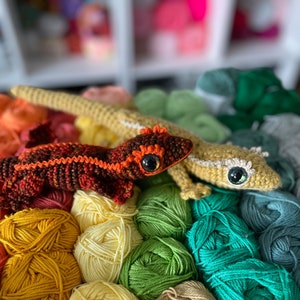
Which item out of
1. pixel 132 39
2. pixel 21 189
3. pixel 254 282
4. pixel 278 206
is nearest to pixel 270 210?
pixel 278 206

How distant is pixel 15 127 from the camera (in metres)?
0.73

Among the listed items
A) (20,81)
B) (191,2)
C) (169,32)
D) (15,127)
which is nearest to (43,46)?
(20,81)

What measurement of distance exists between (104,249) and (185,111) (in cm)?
36

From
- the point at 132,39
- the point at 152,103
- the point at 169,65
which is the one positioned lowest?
the point at 169,65

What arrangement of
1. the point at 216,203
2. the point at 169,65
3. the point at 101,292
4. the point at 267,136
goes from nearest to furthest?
the point at 101,292, the point at 216,203, the point at 267,136, the point at 169,65

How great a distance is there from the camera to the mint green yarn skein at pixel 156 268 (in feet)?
1.74

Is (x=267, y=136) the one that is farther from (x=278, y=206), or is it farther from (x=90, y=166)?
(x=90, y=166)

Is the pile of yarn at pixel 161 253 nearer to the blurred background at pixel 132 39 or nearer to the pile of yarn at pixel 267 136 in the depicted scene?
the pile of yarn at pixel 267 136

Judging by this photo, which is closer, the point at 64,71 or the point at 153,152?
the point at 153,152

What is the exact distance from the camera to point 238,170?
56cm

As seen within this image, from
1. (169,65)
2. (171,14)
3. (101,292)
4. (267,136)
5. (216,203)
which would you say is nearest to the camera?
(101,292)

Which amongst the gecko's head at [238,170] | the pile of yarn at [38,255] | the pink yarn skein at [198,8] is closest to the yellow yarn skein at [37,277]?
the pile of yarn at [38,255]

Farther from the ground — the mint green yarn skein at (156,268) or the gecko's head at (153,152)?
the gecko's head at (153,152)

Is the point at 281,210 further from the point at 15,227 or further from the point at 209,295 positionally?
the point at 15,227
